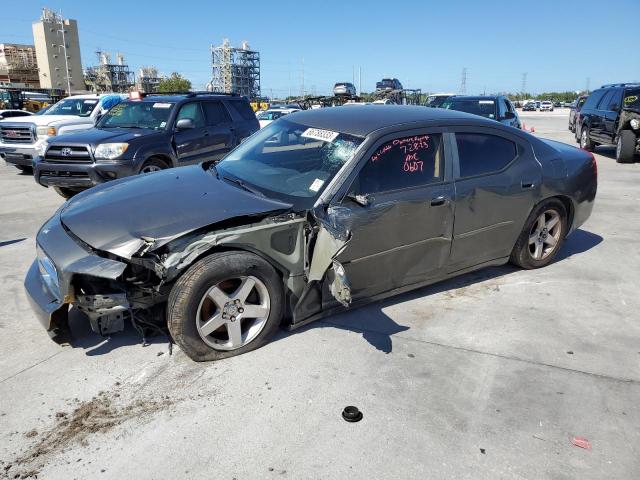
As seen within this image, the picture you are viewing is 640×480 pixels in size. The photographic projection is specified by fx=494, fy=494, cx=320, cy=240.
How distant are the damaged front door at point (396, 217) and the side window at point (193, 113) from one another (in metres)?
5.73

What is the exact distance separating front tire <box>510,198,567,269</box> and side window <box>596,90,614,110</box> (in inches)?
405

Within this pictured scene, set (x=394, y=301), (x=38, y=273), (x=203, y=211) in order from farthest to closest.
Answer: (x=394, y=301) → (x=38, y=273) → (x=203, y=211)

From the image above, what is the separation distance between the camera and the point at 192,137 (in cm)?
851

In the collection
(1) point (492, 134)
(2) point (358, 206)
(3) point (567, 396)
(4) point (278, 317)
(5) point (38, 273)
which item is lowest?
(3) point (567, 396)

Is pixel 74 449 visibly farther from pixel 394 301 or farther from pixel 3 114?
pixel 3 114

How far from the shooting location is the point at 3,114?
20.0 meters

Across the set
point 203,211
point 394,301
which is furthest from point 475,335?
→ point 203,211

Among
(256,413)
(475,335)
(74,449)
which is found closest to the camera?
(74,449)

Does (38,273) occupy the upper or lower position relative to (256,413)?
upper

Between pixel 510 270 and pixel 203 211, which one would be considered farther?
pixel 510 270

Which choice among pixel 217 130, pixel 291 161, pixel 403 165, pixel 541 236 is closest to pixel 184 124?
pixel 217 130

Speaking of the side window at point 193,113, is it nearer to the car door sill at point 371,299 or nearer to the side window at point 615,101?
the car door sill at point 371,299

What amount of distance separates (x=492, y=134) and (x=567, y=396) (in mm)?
2302

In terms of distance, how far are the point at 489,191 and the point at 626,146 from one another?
10061mm
